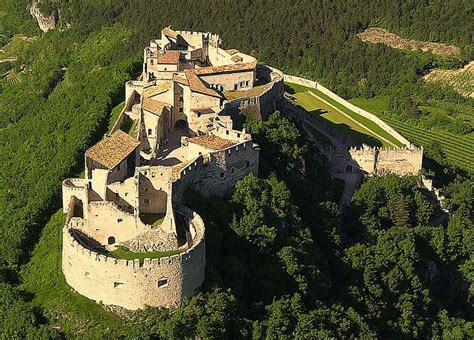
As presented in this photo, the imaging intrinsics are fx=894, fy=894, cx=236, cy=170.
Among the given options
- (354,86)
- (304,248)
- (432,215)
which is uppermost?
(304,248)

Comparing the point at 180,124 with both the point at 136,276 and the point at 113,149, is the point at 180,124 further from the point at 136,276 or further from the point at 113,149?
the point at 136,276

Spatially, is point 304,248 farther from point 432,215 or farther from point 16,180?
point 16,180

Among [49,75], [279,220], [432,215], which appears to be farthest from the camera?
[49,75]

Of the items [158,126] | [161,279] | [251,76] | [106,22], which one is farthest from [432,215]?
[106,22]

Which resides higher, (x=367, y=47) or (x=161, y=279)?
(x=161, y=279)

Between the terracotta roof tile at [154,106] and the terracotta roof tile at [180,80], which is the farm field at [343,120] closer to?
the terracotta roof tile at [180,80]

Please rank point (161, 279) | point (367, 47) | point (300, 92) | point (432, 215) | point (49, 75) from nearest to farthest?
point (161, 279), point (432, 215), point (300, 92), point (49, 75), point (367, 47)

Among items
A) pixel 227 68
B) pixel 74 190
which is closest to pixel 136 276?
pixel 74 190
